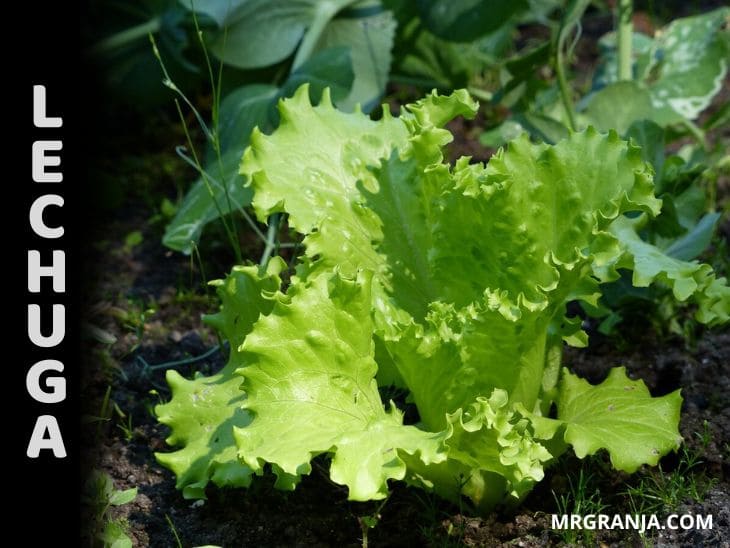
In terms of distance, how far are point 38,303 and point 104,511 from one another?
492mm

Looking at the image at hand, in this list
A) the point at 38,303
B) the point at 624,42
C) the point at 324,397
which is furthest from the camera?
the point at 624,42

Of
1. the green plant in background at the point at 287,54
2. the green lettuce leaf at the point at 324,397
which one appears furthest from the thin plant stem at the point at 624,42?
the green lettuce leaf at the point at 324,397

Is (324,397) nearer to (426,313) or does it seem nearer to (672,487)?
(426,313)

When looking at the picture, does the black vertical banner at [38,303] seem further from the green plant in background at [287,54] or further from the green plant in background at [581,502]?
the green plant in background at [581,502]

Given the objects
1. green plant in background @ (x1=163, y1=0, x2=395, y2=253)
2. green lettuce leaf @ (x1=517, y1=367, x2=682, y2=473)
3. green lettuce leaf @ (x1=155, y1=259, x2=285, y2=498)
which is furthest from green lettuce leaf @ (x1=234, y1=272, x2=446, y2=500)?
green plant in background @ (x1=163, y1=0, x2=395, y2=253)

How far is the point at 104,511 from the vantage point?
87.1 inches

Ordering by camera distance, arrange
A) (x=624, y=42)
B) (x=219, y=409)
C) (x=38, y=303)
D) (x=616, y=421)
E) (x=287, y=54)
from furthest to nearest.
→ (x=287, y=54) < (x=624, y=42) < (x=38, y=303) < (x=219, y=409) < (x=616, y=421)

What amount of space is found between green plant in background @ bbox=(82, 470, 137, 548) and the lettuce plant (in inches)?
5.7

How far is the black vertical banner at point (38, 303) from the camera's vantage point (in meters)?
2.25

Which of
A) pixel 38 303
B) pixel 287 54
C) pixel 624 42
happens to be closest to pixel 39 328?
pixel 38 303

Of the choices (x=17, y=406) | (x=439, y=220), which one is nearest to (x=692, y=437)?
(x=439, y=220)

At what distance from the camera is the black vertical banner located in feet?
7.39

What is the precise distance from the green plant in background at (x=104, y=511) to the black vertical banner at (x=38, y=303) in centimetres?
3

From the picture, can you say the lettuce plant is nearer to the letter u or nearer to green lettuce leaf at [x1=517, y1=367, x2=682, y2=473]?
green lettuce leaf at [x1=517, y1=367, x2=682, y2=473]
